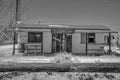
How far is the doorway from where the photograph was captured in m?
14.0

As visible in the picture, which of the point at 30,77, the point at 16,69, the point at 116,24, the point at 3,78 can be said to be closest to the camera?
the point at 16,69

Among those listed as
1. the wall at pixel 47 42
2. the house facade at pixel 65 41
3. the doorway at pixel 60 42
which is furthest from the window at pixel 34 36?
the doorway at pixel 60 42

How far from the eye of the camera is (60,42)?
14.4 m

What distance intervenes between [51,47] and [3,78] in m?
9.84

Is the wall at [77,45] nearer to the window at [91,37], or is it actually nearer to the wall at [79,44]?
the wall at [79,44]

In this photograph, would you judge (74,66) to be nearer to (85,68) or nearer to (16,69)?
(85,68)

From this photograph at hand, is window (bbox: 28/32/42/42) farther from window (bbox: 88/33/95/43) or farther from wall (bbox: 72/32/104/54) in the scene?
window (bbox: 88/33/95/43)

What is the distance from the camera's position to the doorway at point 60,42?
13969mm

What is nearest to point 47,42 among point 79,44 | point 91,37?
point 79,44

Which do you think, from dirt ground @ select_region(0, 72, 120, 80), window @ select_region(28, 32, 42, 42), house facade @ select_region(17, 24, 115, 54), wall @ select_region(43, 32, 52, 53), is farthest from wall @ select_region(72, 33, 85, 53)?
dirt ground @ select_region(0, 72, 120, 80)

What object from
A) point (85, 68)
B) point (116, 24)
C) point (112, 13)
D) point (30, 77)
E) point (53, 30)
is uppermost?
point (112, 13)

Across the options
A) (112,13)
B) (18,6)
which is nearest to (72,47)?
(112,13)

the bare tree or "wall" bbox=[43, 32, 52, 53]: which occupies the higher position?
the bare tree

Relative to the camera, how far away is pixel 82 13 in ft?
58.8
